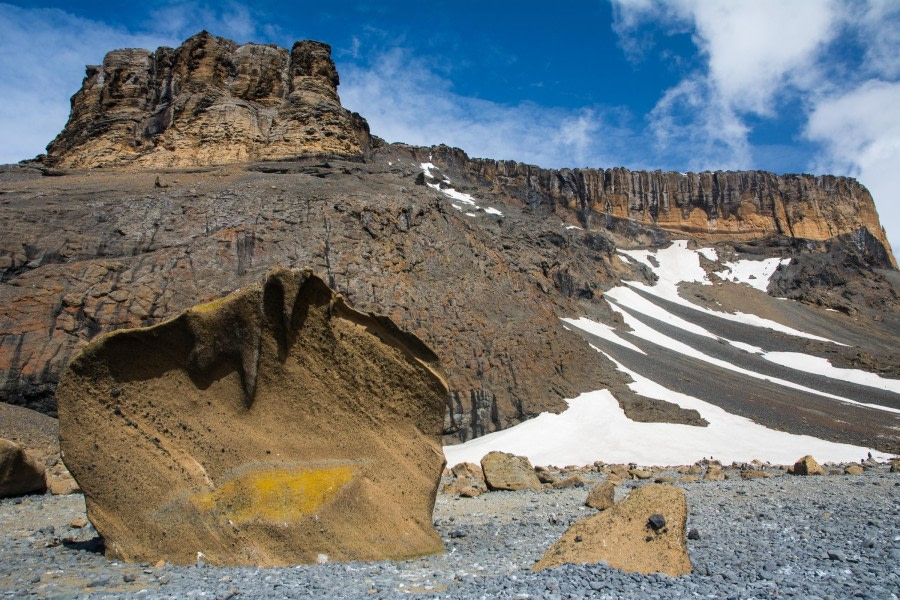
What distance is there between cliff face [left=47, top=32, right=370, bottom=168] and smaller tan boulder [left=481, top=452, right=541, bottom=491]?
27.7m

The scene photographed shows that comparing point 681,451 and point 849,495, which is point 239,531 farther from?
point 681,451

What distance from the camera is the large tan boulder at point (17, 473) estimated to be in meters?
10.9

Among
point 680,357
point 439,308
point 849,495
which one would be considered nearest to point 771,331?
point 680,357

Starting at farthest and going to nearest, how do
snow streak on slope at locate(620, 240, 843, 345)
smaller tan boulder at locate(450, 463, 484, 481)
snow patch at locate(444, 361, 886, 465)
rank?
snow streak on slope at locate(620, 240, 843, 345) < snow patch at locate(444, 361, 886, 465) < smaller tan boulder at locate(450, 463, 484, 481)

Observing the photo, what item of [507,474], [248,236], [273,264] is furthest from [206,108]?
[507,474]

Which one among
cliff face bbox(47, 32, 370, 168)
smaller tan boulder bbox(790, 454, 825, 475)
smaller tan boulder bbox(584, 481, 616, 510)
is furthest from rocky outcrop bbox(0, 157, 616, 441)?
smaller tan boulder bbox(790, 454, 825, 475)

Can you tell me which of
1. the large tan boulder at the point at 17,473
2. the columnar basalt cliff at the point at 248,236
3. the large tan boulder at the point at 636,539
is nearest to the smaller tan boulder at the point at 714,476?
the columnar basalt cliff at the point at 248,236

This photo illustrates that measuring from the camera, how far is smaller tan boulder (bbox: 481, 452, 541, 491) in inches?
558

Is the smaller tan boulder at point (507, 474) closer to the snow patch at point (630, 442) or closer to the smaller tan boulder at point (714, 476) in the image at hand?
the smaller tan boulder at point (714, 476)

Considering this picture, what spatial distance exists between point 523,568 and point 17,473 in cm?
1113

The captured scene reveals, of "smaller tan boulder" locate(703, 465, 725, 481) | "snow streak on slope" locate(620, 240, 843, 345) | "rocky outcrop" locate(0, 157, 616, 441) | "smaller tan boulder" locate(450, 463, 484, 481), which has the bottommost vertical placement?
"smaller tan boulder" locate(450, 463, 484, 481)

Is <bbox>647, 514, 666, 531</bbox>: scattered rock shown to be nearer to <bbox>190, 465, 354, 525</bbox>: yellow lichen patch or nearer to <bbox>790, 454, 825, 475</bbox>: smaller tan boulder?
<bbox>190, 465, 354, 525</bbox>: yellow lichen patch

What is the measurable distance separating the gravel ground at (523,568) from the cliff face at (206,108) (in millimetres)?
30495

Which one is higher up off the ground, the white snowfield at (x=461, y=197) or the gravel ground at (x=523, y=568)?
the white snowfield at (x=461, y=197)
